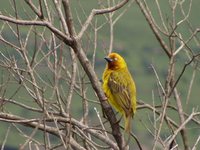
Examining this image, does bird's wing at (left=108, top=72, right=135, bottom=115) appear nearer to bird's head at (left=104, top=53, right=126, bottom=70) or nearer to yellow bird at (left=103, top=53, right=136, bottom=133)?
yellow bird at (left=103, top=53, right=136, bottom=133)

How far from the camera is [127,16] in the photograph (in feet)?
289

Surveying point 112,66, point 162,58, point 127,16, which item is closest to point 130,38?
point 127,16

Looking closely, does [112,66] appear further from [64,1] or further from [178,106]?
[64,1]

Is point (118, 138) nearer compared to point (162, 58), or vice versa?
point (118, 138)

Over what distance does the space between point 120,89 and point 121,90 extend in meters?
0.02

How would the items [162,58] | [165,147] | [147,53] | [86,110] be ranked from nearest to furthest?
[165,147], [86,110], [162,58], [147,53]

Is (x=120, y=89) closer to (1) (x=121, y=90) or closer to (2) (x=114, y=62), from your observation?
(1) (x=121, y=90)

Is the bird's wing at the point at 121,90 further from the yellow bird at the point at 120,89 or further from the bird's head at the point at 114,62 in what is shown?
the bird's head at the point at 114,62

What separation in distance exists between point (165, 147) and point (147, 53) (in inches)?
2960

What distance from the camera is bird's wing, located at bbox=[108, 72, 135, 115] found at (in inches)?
321

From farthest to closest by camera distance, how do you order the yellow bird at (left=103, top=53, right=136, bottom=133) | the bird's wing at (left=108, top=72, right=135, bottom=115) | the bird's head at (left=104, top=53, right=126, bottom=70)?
the bird's head at (left=104, top=53, right=126, bottom=70) < the bird's wing at (left=108, top=72, right=135, bottom=115) < the yellow bird at (left=103, top=53, right=136, bottom=133)

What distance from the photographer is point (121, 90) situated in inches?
329

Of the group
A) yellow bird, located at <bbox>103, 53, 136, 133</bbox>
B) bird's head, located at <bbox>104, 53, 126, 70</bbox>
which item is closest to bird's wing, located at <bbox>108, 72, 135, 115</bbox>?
yellow bird, located at <bbox>103, 53, 136, 133</bbox>

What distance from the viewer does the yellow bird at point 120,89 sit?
8.01 m
